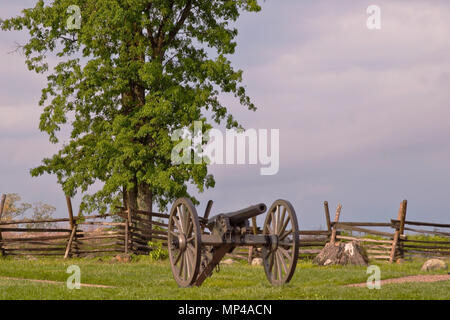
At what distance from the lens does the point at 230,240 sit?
1212 centimetres

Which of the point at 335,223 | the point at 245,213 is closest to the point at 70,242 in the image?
the point at 335,223

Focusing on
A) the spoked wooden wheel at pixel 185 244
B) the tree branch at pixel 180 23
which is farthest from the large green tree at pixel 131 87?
the spoked wooden wheel at pixel 185 244

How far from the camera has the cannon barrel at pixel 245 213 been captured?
1172cm

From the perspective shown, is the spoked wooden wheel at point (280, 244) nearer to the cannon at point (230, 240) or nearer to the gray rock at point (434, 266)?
the cannon at point (230, 240)

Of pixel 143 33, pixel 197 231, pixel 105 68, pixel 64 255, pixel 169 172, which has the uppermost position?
pixel 143 33

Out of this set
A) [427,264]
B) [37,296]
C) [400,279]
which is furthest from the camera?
[427,264]

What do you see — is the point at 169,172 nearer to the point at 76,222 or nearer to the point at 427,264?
the point at 76,222

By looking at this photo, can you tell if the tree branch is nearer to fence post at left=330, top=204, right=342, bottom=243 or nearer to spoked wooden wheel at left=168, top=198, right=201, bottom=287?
fence post at left=330, top=204, right=342, bottom=243

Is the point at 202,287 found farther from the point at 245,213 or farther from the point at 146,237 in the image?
the point at 146,237

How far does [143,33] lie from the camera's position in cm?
2623

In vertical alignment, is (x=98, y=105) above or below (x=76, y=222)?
above

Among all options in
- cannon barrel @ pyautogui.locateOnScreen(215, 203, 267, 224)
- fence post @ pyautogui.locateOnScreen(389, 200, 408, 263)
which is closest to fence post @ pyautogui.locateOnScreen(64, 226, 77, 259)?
fence post @ pyautogui.locateOnScreen(389, 200, 408, 263)

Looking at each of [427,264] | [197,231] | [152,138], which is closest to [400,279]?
[427,264]
